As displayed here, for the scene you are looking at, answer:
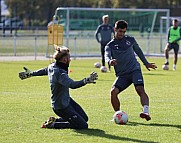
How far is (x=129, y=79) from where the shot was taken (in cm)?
1145

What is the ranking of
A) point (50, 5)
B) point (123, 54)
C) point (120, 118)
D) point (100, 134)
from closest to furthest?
point (100, 134) → point (120, 118) → point (123, 54) → point (50, 5)

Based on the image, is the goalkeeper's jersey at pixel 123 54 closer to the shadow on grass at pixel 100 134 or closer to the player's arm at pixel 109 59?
the player's arm at pixel 109 59

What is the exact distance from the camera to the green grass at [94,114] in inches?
379

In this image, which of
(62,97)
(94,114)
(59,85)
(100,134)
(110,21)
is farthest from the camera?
(110,21)

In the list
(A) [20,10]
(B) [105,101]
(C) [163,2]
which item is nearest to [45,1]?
(A) [20,10]

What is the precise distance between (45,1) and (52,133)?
67.6m

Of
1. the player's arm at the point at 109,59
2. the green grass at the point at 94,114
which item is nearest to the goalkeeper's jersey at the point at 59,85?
the green grass at the point at 94,114

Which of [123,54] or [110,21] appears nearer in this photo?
[123,54]

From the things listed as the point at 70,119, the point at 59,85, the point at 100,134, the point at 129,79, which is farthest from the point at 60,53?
the point at 129,79

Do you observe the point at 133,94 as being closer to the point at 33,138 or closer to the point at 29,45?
the point at 33,138

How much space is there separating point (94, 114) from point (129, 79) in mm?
1249

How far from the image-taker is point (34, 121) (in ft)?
36.6

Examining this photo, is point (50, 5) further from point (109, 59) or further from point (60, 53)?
point (60, 53)

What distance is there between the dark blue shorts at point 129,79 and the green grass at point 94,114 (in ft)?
2.35
